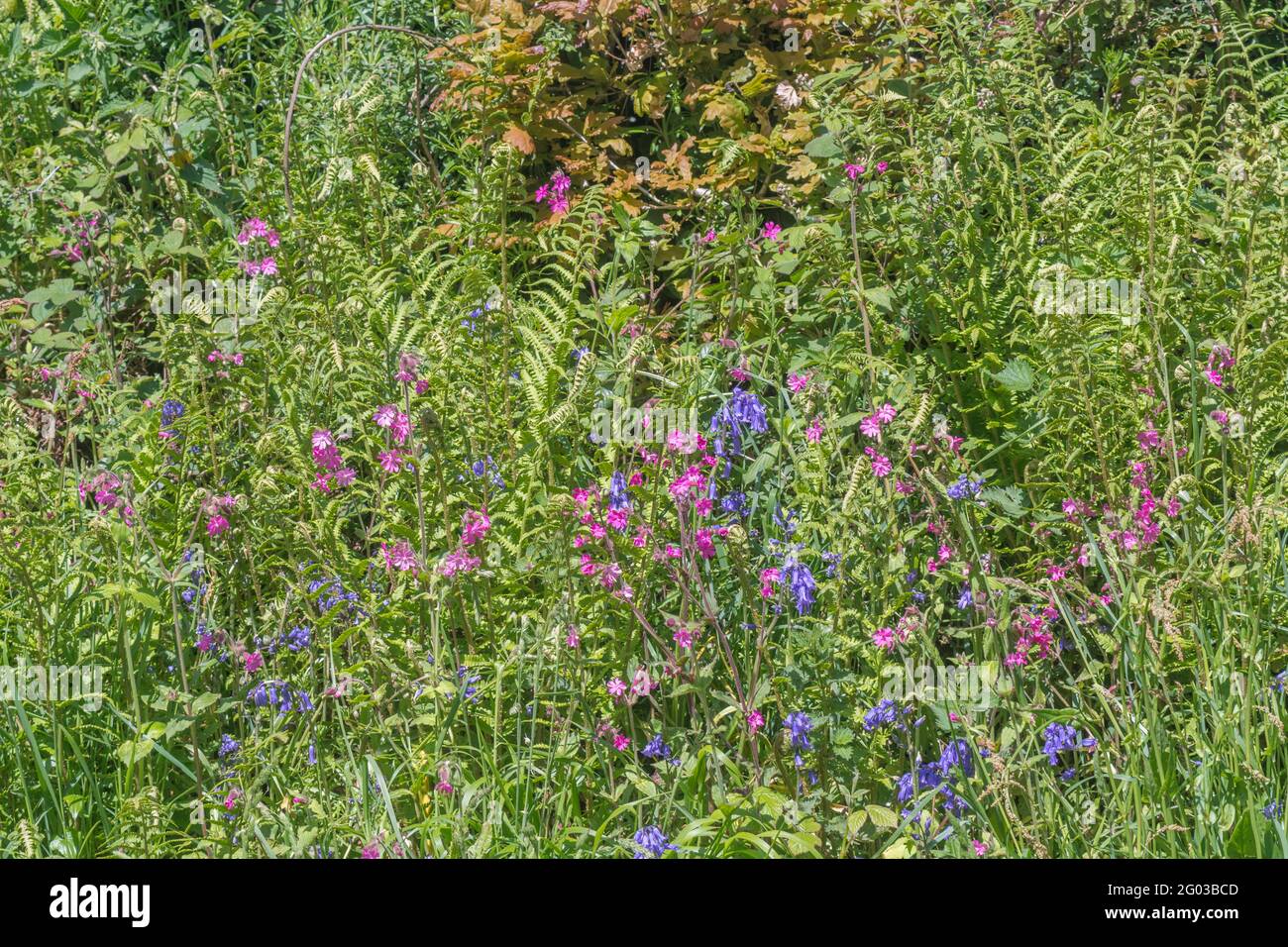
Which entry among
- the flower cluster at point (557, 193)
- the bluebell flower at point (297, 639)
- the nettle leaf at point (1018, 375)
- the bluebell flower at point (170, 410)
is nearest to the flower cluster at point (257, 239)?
the bluebell flower at point (170, 410)

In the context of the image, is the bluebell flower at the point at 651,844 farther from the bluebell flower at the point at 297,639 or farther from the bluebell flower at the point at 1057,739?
the bluebell flower at the point at 297,639

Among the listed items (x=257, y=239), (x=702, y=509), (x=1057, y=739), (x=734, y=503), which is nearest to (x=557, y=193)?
(x=257, y=239)

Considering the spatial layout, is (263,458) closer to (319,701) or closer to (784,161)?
(319,701)

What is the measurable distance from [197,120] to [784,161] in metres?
2.14

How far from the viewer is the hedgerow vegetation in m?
2.84

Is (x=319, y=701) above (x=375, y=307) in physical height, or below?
below

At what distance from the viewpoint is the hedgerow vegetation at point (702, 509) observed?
2.84 m

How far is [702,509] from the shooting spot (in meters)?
3.11

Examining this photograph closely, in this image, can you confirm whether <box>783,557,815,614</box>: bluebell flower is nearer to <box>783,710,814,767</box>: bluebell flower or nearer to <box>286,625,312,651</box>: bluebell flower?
<box>783,710,814,767</box>: bluebell flower

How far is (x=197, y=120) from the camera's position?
16.7 ft

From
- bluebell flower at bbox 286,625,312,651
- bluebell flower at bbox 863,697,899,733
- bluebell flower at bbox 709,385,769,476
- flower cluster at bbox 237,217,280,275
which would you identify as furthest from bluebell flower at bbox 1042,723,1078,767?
flower cluster at bbox 237,217,280,275
